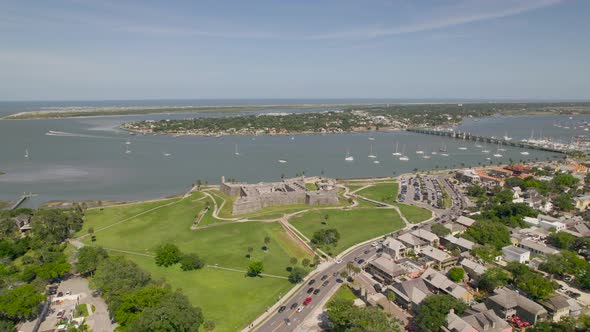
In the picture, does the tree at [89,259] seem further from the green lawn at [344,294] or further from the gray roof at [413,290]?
the gray roof at [413,290]

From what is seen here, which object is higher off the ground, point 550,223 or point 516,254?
point 550,223

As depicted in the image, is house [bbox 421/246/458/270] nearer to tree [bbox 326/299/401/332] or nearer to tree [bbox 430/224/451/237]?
tree [bbox 430/224/451/237]

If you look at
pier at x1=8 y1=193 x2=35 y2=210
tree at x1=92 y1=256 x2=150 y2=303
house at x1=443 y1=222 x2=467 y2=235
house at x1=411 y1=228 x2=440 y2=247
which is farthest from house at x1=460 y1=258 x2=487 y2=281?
pier at x1=8 y1=193 x2=35 y2=210

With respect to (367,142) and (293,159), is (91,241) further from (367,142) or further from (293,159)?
(367,142)

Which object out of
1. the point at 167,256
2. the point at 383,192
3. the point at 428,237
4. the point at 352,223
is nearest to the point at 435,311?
the point at 428,237

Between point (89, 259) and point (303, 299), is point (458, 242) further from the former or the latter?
point (89, 259)

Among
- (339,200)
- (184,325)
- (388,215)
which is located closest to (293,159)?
(339,200)
